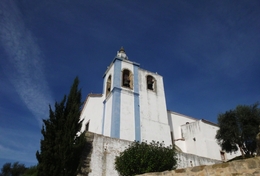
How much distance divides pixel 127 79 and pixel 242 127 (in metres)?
10.7

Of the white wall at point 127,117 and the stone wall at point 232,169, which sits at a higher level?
the white wall at point 127,117

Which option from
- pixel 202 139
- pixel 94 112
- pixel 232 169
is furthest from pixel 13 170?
pixel 232 169

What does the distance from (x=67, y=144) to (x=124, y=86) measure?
10.1 metres

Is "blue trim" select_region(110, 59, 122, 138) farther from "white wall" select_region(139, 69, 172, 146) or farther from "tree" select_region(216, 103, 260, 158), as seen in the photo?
"tree" select_region(216, 103, 260, 158)

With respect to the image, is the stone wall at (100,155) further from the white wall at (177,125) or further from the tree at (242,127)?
the white wall at (177,125)

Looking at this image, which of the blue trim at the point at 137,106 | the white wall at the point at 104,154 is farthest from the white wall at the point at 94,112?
the white wall at the point at 104,154

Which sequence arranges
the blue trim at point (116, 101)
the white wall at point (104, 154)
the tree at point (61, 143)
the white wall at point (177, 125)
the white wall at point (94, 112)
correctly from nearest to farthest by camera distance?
the tree at point (61, 143), the white wall at point (104, 154), the blue trim at point (116, 101), the white wall at point (94, 112), the white wall at point (177, 125)

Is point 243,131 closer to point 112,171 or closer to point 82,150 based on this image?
point 112,171

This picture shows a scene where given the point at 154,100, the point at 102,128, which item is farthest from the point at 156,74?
the point at 102,128

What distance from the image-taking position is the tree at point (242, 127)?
16.8 m

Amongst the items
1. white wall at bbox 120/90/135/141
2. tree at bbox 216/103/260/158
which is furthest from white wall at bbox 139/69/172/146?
tree at bbox 216/103/260/158

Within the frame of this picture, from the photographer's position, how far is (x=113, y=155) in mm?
13633

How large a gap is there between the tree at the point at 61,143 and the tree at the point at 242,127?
11.9 metres

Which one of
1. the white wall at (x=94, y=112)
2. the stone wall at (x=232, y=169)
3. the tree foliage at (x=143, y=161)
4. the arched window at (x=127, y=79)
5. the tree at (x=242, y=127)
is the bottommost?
the stone wall at (x=232, y=169)
